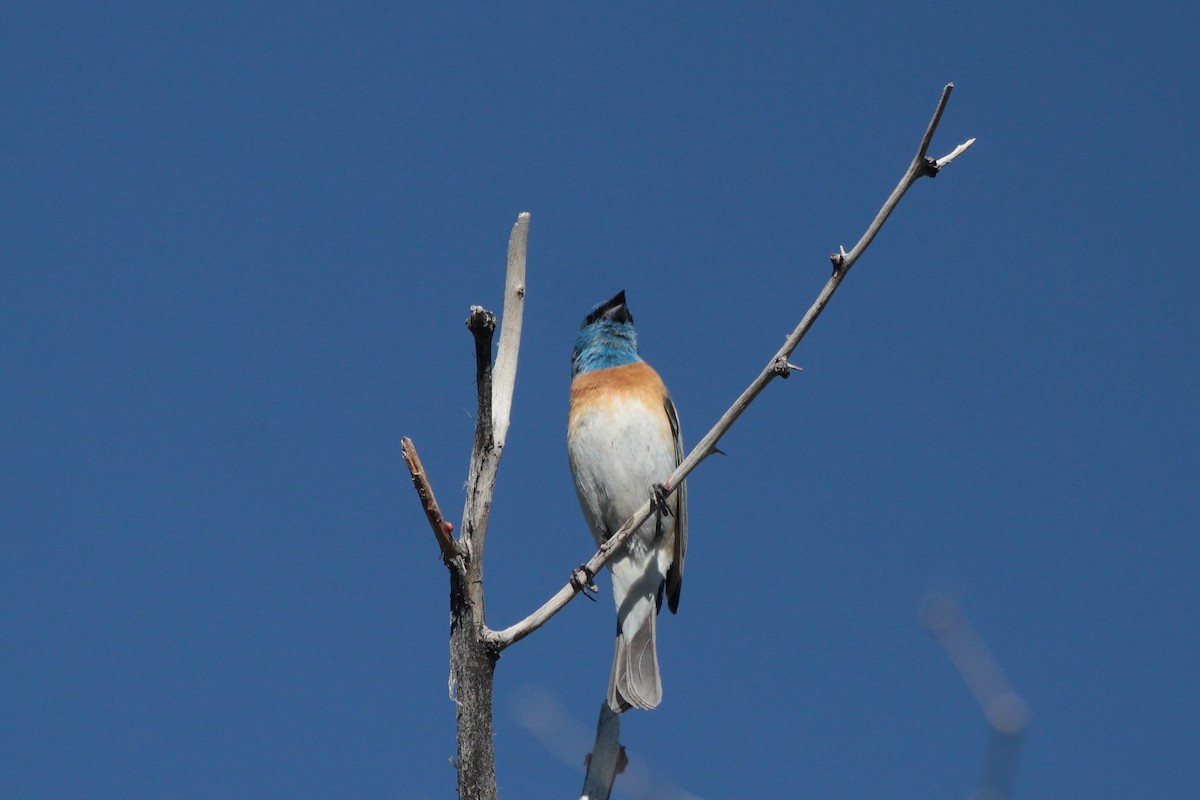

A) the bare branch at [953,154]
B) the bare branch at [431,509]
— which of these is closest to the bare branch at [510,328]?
the bare branch at [431,509]

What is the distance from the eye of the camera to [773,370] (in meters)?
4.44

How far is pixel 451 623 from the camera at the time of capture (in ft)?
15.6

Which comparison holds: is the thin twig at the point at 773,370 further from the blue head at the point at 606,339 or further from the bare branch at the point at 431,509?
the blue head at the point at 606,339

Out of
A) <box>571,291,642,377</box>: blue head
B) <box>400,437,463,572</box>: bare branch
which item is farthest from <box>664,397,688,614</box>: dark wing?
<box>400,437,463,572</box>: bare branch

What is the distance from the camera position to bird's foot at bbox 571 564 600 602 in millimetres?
5496

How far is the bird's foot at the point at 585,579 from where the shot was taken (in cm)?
550

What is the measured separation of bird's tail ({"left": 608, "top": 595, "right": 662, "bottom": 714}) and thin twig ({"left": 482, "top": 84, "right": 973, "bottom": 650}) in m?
1.48

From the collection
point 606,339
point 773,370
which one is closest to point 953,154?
point 773,370

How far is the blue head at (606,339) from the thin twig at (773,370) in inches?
116

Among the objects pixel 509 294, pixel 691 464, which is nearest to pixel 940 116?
pixel 691 464

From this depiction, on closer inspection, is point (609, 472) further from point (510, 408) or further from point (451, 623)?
point (451, 623)

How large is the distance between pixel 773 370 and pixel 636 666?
110 inches

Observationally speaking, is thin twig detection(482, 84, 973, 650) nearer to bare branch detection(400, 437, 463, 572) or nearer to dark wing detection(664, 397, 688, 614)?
bare branch detection(400, 437, 463, 572)

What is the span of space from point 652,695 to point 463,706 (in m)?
2.15
